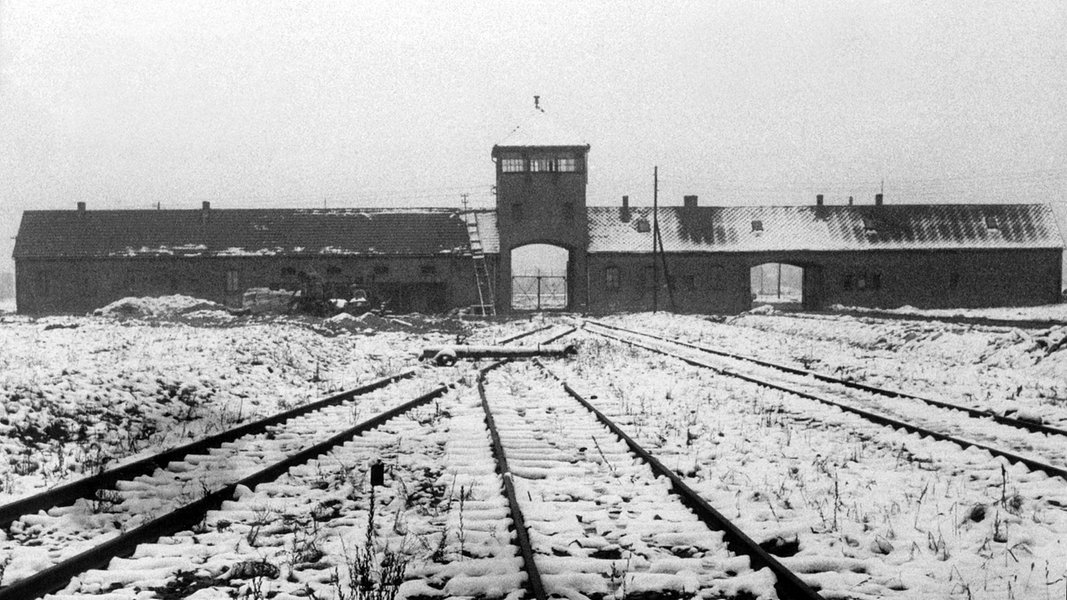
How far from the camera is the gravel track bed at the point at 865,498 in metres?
4.55

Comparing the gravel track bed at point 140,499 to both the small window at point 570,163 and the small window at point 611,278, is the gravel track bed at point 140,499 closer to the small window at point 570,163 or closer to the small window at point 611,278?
the small window at point 570,163

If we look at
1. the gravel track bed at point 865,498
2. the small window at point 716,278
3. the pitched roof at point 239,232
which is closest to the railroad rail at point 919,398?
the gravel track bed at point 865,498

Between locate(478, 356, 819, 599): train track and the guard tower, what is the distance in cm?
3680

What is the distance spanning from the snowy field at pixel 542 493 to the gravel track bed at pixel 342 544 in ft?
0.06

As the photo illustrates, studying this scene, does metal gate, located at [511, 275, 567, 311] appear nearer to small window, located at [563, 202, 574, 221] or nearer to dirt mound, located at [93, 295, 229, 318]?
small window, located at [563, 202, 574, 221]

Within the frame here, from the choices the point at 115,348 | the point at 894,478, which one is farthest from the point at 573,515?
the point at 115,348

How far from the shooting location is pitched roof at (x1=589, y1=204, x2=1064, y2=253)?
47406 millimetres

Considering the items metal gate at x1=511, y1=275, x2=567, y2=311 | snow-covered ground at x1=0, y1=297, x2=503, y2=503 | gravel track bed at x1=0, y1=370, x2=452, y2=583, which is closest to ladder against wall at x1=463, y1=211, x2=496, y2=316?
metal gate at x1=511, y1=275, x2=567, y2=311

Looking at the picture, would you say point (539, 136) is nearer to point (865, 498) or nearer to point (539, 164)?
point (539, 164)

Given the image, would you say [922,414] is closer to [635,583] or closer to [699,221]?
[635,583]

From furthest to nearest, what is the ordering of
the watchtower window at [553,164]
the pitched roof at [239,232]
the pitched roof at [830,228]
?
the pitched roof at [830,228]
the watchtower window at [553,164]
the pitched roof at [239,232]

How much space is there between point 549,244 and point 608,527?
41.7 meters

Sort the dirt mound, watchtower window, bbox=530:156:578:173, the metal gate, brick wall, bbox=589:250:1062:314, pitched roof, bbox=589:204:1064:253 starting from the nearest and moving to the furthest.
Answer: the dirt mound → watchtower window, bbox=530:156:578:173 → brick wall, bbox=589:250:1062:314 → pitched roof, bbox=589:204:1064:253 → the metal gate

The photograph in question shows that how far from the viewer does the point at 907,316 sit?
34.8m
